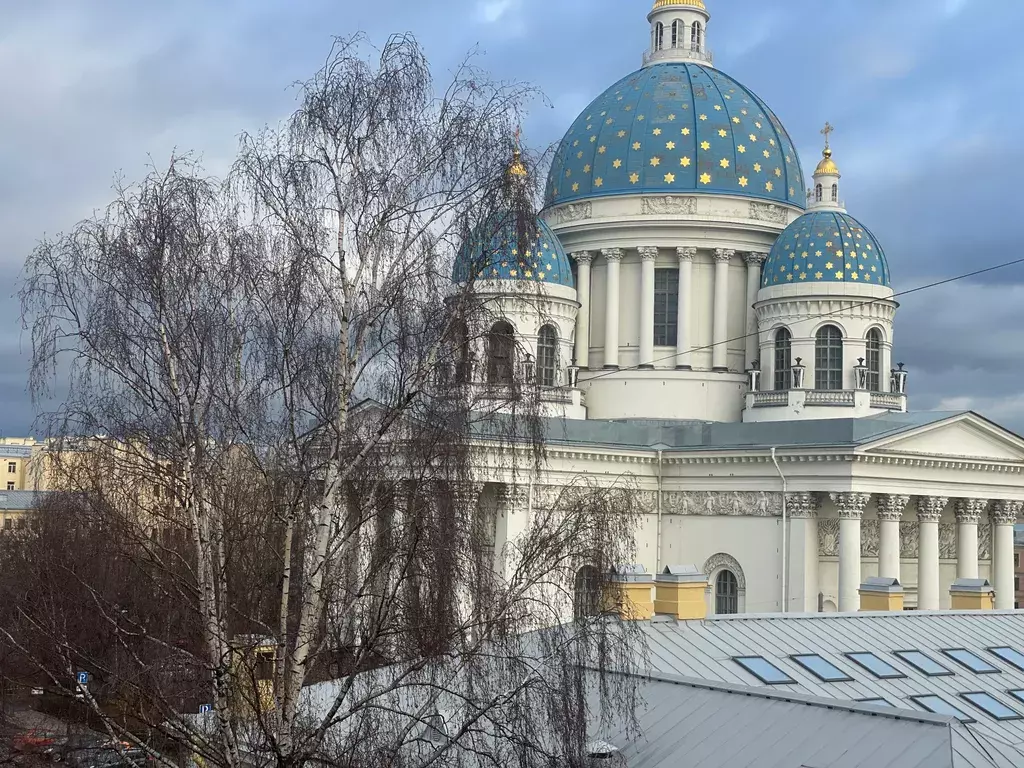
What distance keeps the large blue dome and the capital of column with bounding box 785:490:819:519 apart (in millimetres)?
12212

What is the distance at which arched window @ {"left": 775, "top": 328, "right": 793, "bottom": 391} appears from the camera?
48.7 meters

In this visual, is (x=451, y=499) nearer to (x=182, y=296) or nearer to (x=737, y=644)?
(x=182, y=296)

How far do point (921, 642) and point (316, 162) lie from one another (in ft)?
47.5

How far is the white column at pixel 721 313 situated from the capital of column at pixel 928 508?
30.8 ft

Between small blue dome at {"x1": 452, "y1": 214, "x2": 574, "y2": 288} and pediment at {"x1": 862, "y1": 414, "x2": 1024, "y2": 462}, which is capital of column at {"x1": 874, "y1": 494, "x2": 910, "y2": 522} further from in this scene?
small blue dome at {"x1": 452, "y1": 214, "x2": 574, "y2": 288}

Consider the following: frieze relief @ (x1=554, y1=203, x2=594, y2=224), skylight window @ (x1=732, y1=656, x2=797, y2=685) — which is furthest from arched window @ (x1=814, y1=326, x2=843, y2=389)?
skylight window @ (x1=732, y1=656, x2=797, y2=685)

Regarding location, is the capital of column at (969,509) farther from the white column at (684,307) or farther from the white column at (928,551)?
the white column at (684,307)

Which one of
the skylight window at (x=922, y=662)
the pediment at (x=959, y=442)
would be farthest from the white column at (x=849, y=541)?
the skylight window at (x=922, y=662)

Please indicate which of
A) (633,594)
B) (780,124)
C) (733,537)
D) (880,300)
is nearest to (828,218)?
(880,300)

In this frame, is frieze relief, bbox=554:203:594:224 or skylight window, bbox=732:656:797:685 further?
frieze relief, bbox=554:203:594:224

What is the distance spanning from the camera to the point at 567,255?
52.6m

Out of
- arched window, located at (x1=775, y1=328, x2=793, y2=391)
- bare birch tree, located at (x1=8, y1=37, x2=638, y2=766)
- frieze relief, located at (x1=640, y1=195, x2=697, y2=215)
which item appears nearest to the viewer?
bare birch tree, located at (x1=8, y1=37, x2=638, y2=766)

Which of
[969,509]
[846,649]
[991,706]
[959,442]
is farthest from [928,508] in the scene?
[991,706]

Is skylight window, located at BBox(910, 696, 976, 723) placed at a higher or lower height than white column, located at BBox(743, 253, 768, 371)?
lower
